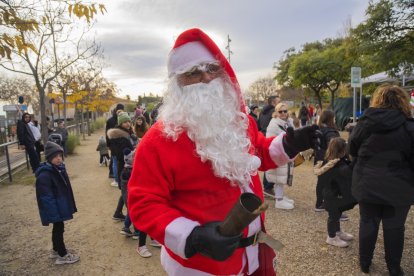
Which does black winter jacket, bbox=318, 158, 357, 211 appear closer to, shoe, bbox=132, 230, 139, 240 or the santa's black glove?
the santa's black glove

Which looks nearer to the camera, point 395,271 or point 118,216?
point 395,271

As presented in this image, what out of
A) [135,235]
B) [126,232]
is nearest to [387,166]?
[135,235]

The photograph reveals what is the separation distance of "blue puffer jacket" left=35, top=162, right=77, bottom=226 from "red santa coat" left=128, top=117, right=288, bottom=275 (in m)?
2.37

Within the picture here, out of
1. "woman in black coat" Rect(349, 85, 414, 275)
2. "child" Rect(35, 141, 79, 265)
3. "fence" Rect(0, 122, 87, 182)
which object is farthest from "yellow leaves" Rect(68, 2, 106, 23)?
"fence" Rect(0, 122, 87, 182)

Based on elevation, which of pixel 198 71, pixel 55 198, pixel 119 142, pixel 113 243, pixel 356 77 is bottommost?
pixel 113 243

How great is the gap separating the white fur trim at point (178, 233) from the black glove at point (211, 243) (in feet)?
0.07

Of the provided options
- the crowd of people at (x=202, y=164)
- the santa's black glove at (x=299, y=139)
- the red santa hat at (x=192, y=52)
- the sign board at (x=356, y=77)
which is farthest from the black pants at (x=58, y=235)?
the sign board at (x=356, y=77)

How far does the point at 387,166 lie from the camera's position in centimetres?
283

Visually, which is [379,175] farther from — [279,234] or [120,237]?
[120,237]

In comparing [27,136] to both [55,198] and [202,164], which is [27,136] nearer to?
[55,198]

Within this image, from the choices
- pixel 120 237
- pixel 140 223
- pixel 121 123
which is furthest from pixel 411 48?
pixel 140 223

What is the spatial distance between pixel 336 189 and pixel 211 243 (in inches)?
117

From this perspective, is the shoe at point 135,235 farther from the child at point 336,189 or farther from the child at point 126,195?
the child at point 336,189

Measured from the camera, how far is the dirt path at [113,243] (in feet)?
11.2
